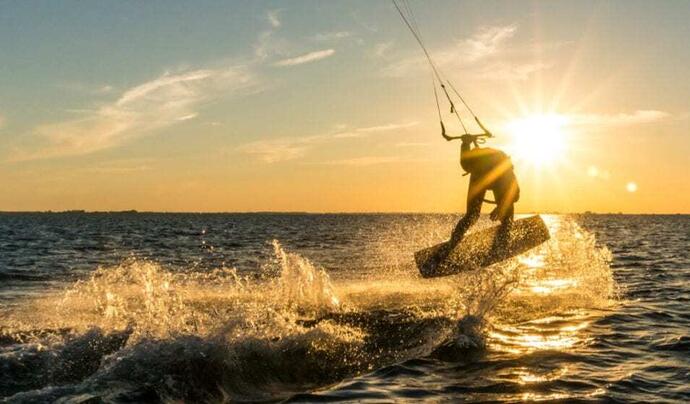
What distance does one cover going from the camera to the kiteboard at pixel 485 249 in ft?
52.9

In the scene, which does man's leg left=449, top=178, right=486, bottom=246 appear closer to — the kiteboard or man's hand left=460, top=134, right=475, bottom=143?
the kiteboard

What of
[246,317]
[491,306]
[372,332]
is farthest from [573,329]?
[246,317]

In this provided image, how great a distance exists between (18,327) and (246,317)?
216 inches

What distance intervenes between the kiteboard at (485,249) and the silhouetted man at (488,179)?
0.67m

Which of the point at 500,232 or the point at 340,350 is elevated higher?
the point at 500,232

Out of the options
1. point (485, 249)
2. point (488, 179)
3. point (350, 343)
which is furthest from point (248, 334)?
point (485, 249)

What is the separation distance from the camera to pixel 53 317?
15141 mm

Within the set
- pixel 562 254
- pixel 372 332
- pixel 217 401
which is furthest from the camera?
pixel 562 254

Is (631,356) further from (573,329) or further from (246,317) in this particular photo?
(246,317)

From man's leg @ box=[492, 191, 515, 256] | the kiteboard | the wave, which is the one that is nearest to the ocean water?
the wave

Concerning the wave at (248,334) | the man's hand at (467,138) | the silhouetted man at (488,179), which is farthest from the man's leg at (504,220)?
the man's hand at (467,138)

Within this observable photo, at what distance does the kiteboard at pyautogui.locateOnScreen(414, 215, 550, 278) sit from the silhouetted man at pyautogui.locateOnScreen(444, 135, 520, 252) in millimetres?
666

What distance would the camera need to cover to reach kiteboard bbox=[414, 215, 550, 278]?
1612 cm

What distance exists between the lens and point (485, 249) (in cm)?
1623
